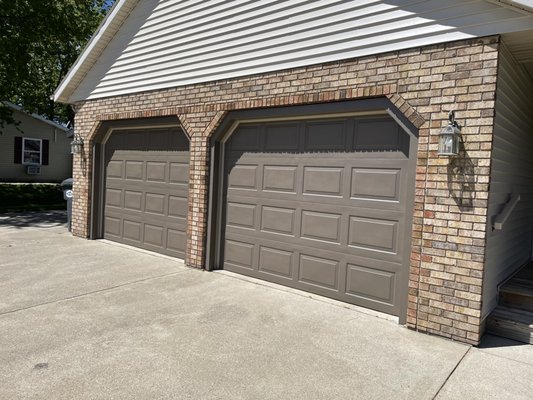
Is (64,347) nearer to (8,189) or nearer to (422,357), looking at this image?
(422,357)

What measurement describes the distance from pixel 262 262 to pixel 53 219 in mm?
9276

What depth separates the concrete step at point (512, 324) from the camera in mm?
4082

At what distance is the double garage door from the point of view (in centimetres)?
478

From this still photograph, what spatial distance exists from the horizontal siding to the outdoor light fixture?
99 centimetres

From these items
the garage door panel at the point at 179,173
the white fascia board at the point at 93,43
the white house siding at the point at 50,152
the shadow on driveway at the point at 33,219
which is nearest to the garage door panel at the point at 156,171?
the garage door panel at the point at 179,173

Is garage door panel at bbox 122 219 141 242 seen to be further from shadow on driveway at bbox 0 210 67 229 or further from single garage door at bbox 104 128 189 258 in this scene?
shadow on driveway at bbox 0 210 67 229

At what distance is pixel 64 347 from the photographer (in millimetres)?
3562

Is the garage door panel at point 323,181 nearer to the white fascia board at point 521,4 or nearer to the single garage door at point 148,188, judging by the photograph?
the white fascia board at point 521,4

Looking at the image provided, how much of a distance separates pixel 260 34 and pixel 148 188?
12.4 feet

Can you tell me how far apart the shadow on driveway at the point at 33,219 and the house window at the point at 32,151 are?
6.50m

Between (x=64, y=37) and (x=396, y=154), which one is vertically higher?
(x=64, y=37)

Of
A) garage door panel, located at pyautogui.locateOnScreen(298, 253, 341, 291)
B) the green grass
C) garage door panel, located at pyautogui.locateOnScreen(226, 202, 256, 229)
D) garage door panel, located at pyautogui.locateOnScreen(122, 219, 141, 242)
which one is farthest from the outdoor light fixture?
the green grass


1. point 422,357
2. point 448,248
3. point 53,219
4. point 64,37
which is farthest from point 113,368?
point 64,37

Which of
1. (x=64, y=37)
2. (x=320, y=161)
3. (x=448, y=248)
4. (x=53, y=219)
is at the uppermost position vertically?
(x=64, y=37)
